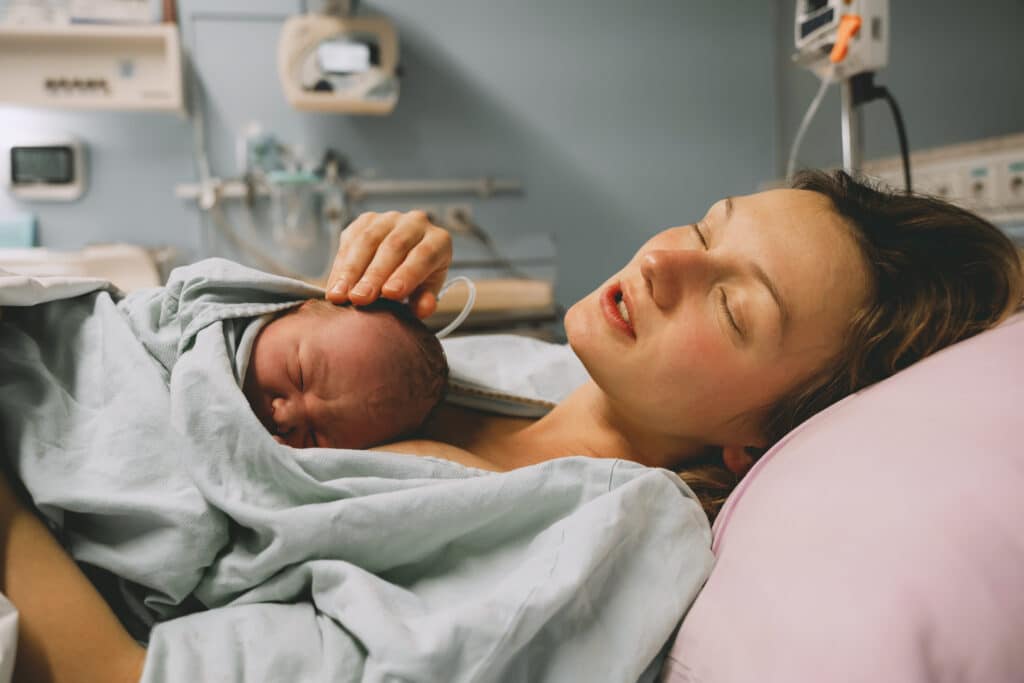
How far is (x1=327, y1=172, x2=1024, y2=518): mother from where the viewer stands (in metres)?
0.94

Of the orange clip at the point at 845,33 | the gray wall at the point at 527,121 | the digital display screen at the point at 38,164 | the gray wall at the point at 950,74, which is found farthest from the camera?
the gray wall at the point at 527,121

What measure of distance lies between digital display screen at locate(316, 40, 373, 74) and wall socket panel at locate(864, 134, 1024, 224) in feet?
6.11

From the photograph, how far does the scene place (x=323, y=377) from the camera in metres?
0.96

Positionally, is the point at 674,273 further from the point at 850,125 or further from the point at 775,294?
the point at 850,125

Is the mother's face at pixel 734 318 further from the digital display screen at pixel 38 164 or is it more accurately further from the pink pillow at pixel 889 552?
the digital display screen at pixel 38 164

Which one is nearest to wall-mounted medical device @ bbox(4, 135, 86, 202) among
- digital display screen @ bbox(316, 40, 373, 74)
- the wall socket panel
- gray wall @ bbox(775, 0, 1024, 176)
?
digital display screen @ bbox(316, 40, 373, 74)

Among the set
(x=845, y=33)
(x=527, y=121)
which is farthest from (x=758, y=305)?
(x=527, y=121)

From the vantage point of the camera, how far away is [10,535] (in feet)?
2.24

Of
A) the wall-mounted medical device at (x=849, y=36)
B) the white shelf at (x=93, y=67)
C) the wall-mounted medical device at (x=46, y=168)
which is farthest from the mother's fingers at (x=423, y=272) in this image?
the wall-mounted medical device at (x=46, y=168)

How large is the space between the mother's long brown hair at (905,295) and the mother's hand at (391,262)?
1.60 feet

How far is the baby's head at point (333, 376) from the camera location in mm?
957

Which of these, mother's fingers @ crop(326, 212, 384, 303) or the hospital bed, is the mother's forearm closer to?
the hospital bed

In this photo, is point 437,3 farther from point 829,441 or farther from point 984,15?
point 829,441

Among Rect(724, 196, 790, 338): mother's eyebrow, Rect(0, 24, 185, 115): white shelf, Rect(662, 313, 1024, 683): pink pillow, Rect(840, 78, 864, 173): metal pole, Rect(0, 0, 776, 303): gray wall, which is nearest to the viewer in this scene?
Rect(662, 313, 1024, 683): pink pillow
